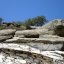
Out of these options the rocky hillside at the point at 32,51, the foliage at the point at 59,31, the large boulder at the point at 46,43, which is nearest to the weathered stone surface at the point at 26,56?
the rocky hillside at the point at 32,51

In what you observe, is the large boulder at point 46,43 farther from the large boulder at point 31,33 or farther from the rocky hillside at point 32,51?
the large boulder at point 31,33

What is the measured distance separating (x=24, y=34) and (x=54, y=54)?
494cm

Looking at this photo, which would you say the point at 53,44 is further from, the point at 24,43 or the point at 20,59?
the point at 20,59

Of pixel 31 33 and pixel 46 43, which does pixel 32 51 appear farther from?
pixel 31 33

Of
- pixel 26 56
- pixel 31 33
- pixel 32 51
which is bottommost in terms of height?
pixel 26 56

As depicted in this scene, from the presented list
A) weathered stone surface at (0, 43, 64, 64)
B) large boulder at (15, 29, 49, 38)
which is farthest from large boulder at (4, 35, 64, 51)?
weathered stone surface at (0, 43, 64, 64)

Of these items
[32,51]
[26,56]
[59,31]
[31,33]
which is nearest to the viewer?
[26,56]

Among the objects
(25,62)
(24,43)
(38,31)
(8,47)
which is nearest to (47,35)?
(38,31)

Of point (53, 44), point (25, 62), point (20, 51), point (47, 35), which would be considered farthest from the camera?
point (47, 35)

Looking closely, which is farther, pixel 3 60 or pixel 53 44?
pixel 53 44

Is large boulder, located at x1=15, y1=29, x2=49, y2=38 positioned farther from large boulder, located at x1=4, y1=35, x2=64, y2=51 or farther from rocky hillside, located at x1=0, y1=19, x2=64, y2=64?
large boulder, located at x1=4, y1=35, x2=64, y2=51

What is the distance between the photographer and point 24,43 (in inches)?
502

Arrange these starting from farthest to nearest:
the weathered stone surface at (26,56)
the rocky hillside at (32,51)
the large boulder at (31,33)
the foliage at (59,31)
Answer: the foliage at (59,31), the large boulder at (31,33), the rocky hillside at (32,51), the weathered stone surface at (26,56)

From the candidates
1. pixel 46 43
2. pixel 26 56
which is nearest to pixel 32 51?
pixel 26 56
